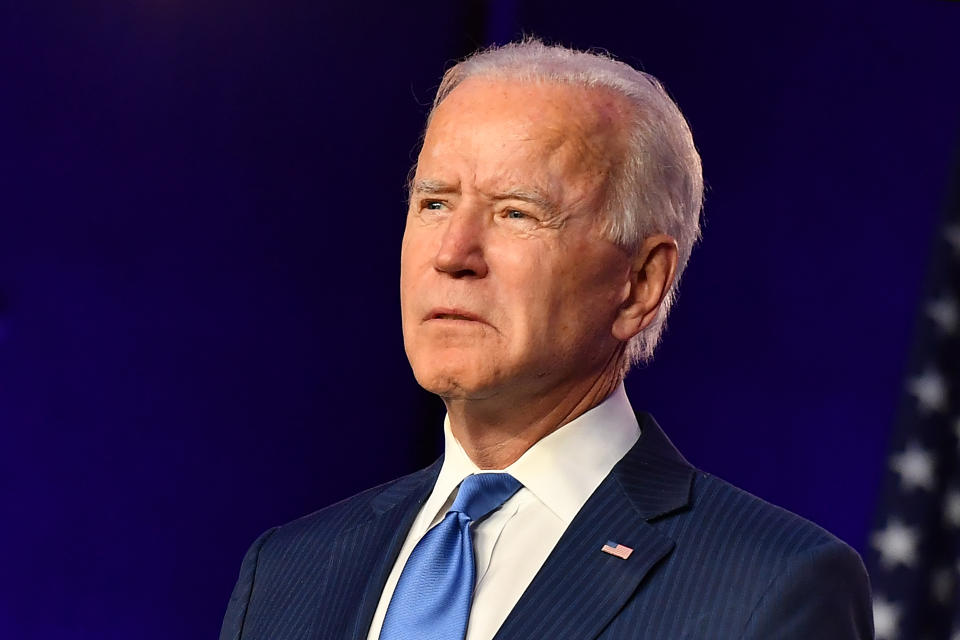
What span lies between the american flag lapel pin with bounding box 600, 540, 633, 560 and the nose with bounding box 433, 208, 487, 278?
386mm

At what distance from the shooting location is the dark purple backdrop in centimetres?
278

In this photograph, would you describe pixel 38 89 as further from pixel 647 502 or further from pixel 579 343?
pixel 647 502

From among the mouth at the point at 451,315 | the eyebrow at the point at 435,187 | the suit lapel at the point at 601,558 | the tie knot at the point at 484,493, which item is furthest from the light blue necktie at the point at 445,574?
the eyebrow at the point at 435,187

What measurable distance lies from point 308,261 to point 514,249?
1.45 m

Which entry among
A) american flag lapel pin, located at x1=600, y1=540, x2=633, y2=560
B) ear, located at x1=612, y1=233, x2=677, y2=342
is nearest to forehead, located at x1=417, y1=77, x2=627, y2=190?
ear, located at x1=612, y1=233, x2=677, y2=342

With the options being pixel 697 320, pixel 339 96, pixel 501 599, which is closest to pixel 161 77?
pixel 339 96

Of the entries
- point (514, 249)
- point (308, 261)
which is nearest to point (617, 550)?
point (514, 249)

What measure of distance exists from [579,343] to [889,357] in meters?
1.39

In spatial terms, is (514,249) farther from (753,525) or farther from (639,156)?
(753,525)

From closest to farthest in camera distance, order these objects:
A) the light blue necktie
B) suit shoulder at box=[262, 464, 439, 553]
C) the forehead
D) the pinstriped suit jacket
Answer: the pinstriped suit jacket < the light blue necktie < the forehead < suit shoulder at box=[262, 464, 439, 553]

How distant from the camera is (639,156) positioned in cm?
188

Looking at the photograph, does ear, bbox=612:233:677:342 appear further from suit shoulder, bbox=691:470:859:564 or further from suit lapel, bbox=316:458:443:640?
suit lapel, bbox=316:458:443:640

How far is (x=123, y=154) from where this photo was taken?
9.35 ft

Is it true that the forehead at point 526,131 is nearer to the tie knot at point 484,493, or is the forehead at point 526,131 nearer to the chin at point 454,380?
the chin at point 454,380
